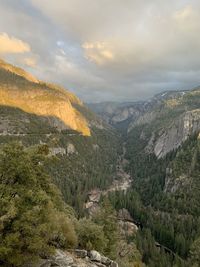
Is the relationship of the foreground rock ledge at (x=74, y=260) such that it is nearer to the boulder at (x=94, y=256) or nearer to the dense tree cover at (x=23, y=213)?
the boulder at (x=94, y=256)

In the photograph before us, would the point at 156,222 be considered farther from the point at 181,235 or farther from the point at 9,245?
the point at 9,245

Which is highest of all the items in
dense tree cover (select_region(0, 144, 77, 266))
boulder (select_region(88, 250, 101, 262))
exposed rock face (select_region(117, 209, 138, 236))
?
dense tree cover (select_region(0, 144, 77, 266))

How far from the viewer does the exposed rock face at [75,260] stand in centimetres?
4058

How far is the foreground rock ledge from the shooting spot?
4053 centimetres

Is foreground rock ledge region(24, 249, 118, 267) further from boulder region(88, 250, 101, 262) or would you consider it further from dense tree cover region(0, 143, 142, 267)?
dense tree cover region(0, 143, 142, 267)

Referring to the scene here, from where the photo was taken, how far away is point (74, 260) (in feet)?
142

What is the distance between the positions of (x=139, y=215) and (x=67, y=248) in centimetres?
15514

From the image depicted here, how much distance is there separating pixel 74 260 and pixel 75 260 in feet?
0.51

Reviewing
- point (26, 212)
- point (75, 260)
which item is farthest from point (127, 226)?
point (26, 212)

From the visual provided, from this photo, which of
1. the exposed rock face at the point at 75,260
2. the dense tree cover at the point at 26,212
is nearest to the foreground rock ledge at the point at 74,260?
the exposed rock face at the point at 75,260

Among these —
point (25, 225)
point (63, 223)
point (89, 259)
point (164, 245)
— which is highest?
point (25, 225)

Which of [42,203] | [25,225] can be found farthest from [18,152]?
[25,225]

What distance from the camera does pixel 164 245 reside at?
162750 millimetres

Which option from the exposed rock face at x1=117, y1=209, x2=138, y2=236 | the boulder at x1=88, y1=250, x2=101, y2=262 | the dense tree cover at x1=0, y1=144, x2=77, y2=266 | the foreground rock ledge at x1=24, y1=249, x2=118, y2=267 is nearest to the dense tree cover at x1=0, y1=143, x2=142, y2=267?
the dense tree cover at x1=0, y1=144, x2=77, y2=266
